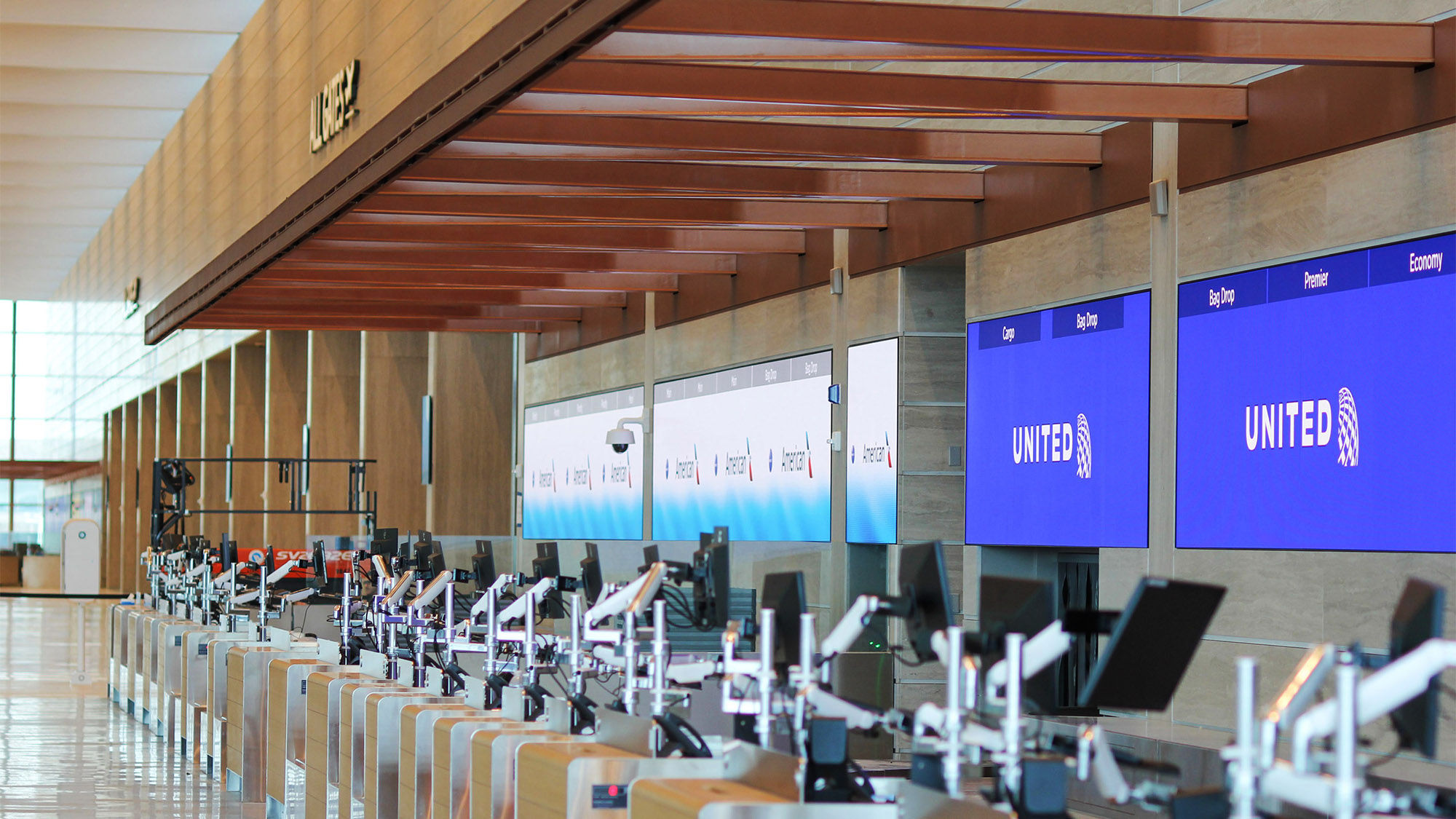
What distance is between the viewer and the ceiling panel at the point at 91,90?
1881 centimetres

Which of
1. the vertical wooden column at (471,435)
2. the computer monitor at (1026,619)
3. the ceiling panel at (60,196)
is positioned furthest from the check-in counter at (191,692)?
the ceiling panel at (60,196)

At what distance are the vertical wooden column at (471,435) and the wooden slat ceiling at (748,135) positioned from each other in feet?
19.2

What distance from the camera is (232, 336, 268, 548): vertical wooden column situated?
25.0 metres

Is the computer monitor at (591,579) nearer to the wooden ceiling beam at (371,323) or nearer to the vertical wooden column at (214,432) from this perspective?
the wooden ceiling beam at (371,323)

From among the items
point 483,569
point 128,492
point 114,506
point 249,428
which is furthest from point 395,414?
point 114,506

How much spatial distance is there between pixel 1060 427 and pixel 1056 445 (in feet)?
0.31

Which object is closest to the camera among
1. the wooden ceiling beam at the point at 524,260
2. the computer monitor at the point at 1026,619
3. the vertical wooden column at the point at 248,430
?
the computer monitor at the point at 1026,619

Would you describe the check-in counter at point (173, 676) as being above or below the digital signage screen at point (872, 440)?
below

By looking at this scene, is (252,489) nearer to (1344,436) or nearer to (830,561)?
(830,561)

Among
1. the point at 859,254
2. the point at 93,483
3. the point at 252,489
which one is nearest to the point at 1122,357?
the point at 859,254

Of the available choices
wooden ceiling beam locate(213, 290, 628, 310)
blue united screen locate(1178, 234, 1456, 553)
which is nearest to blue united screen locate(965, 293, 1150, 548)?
blue united screen locate(1178, 234, 1456, 553)

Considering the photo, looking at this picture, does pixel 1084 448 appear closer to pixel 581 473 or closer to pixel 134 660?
pixel 581 473

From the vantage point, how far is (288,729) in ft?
26.3

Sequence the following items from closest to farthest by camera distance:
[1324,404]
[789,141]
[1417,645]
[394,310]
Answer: [1417,645], [1324,404], [789,141], [394,310]
